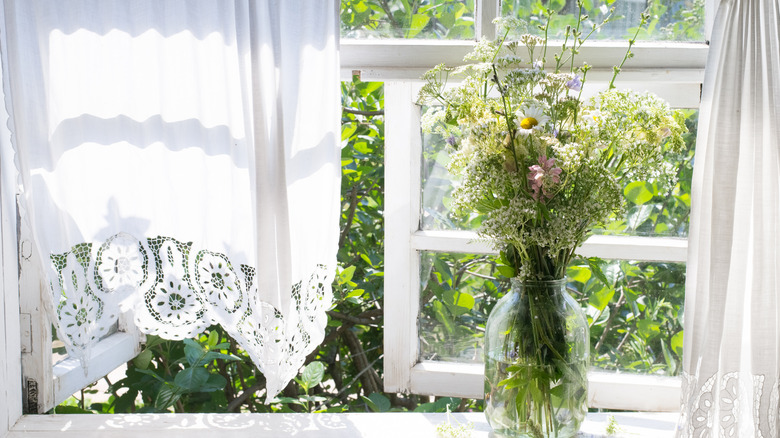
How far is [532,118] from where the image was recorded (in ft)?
3.57

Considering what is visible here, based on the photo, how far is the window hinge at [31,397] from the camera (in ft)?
4.94

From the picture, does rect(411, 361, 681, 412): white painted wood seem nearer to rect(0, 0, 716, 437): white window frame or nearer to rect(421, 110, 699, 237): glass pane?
rect(0, 0, 716, 437): white window frame

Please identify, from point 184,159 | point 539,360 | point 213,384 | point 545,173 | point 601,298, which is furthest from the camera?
point 213,384

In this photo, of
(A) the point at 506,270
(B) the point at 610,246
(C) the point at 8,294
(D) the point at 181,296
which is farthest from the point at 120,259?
(B) the point at 610,246

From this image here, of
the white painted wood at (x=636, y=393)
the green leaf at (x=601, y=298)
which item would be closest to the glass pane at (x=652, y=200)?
the green leaf at (x=601, y=298)

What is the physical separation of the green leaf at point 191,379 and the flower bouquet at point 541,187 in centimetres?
79

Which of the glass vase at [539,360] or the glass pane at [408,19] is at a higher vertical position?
the glass pane at [408,19]

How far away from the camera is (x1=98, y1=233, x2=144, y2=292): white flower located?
1.28 meters

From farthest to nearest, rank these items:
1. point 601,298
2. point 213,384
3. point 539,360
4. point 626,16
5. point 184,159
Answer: point 213,384, point 601,298, point 626,16, point 184,159, point 539,360

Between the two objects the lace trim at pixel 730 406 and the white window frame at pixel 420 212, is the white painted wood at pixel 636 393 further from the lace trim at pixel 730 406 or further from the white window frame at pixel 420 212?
the lace trim at pixel 730 406

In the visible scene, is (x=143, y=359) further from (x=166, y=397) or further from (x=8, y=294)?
(x=8, y=294)

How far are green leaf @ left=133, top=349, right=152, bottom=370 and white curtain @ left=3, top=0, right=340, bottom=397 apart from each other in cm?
47

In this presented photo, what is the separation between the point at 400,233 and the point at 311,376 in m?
0.43

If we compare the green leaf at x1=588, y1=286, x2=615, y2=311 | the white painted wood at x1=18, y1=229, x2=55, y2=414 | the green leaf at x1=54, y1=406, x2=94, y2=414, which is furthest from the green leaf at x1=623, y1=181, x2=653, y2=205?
the green leaf at x1=54, y1=406, x2=94, y2=414
